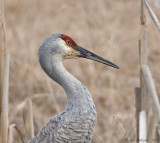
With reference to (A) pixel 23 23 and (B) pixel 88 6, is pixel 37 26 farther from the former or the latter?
(B) pixel 88 6

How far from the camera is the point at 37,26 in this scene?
7.63 metres

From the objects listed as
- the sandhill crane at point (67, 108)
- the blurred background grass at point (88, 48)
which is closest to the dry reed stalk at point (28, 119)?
the sandhill crane at point (67, 108)

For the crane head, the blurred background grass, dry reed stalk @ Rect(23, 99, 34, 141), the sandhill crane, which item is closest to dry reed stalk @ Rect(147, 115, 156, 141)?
the sandhill crane

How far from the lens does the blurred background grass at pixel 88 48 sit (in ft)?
17.6

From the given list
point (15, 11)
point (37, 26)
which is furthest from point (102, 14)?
point (15, 11)

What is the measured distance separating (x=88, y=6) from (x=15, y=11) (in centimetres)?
160

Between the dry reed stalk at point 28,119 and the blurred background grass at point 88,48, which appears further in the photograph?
the blurred background grass at point 88,48

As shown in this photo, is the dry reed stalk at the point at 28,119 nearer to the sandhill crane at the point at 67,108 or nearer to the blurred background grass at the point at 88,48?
the sandhill crane at the point at 67,108

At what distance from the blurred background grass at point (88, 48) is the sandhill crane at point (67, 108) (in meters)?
1.25

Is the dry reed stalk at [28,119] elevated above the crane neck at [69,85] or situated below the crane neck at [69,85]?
below

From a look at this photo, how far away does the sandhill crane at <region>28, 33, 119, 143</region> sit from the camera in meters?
2.67

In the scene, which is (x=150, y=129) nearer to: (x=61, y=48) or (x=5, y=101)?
(x=61, y=48)

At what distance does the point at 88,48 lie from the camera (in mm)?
6461

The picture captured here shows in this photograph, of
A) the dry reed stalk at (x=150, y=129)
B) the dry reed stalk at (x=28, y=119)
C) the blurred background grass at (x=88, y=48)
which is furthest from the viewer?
the blurred background grass at (x=88, y=48)
